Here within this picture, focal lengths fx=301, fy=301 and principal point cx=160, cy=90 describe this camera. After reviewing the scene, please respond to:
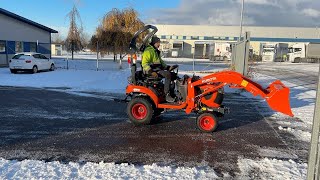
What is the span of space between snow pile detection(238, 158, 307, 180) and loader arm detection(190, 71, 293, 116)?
145 cm

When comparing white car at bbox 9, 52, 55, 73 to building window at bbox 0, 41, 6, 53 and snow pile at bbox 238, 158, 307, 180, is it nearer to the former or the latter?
building window at bbox 0, 41, 6, 53

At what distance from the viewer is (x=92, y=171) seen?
172 inches

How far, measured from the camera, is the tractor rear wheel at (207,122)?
6605 mm

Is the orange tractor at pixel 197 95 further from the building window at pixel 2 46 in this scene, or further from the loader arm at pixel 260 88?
the building window at pixel 2 46

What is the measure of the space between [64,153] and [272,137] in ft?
13.8

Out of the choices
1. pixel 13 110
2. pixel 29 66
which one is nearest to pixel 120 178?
pixel 13 110

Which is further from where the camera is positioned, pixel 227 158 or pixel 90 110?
pixel 90 110

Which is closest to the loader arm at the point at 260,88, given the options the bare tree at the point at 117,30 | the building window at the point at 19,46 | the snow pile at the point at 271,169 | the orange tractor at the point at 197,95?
the orange tractor at the point at 197,95

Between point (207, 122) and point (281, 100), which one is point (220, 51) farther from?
point (281, 100)

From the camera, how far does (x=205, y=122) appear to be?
6.71m

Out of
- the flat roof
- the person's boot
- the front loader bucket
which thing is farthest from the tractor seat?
the flat roof

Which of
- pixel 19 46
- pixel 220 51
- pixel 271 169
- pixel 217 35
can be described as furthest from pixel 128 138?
pixel 217 35

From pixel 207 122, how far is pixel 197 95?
2.10ft

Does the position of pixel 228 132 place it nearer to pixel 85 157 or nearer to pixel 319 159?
pixel 85 157
